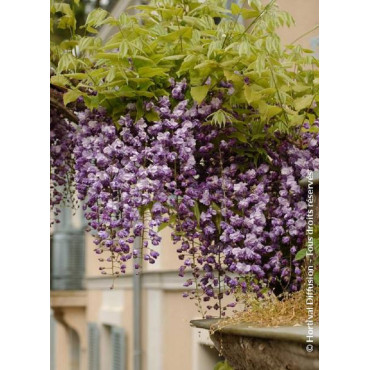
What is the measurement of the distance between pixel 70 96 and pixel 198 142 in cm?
33

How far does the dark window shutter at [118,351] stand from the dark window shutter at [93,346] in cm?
9

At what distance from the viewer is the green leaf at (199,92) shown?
1.99m

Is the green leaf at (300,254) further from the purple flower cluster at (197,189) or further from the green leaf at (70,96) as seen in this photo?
the green leaf at (70,96)

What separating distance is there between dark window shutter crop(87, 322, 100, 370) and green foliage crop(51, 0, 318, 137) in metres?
2.43

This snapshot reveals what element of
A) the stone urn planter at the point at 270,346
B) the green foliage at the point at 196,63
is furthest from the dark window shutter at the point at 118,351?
the stone urn planter at the point at 270,346

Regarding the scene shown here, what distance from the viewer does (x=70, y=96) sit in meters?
2.11
